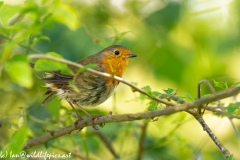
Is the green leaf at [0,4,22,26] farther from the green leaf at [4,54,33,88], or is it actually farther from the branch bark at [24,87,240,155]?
the branch bark at [24,87,240,155]

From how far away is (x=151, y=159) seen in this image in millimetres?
5191

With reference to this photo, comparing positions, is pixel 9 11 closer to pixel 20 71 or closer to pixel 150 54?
pixel 20 71

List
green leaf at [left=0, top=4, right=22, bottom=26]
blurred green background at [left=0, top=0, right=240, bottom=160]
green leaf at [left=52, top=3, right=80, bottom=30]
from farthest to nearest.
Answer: blurred green background at [left=0, top=0, right=240, bottom=160], green leaf at [left=0, top=4, right=22, bottom=26], green leaf at [left=52, top=3, right=80, bottom=30]

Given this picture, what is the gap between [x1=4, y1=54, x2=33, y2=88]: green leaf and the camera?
182cm

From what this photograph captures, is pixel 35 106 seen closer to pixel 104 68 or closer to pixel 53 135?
pixel 104 68

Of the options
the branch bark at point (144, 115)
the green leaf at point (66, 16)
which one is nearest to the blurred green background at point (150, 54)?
the branch bark at point (144, 115)

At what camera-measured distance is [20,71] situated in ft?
6.15

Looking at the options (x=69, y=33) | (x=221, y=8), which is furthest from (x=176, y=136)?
(x=69, y=33)

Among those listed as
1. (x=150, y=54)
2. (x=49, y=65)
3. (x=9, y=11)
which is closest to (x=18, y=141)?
(x=49, y=65)

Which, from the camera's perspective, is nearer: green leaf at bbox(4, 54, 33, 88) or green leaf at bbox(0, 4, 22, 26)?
green leaf at bbox(4, 54, 33, 88)

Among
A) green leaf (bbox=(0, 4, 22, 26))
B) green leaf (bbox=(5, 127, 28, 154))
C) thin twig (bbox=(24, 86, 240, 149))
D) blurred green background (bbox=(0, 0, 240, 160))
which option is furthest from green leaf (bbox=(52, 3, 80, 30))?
blurred green background (bbox=(0, 0, 240, 160))

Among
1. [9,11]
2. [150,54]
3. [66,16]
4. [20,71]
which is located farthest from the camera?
[150,54]

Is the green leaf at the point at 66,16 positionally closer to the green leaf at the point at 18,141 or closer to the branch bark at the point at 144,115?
the green leaf at the point at 18,141

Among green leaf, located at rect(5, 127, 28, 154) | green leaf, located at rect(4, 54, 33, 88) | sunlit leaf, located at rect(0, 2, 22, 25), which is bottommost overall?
green leaf, located at rect(5, 127, 28, 154)
